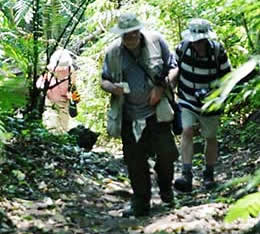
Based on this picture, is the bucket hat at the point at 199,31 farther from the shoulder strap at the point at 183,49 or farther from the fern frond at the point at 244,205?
the fern frond at the point at 244,205

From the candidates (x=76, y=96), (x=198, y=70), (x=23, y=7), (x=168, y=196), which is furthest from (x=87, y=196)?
(x=76, y=96)

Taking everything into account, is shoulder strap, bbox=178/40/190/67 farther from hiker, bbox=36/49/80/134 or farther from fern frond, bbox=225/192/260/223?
fern frond, bbox=225/192/260/223

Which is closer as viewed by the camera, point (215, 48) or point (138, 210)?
point (138, 210)

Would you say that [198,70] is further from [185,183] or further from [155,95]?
[185,183]

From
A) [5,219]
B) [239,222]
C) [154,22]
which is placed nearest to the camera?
[239,222]

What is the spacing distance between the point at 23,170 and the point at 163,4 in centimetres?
467

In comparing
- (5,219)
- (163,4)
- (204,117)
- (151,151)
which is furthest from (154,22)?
(5,219)

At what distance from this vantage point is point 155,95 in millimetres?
5266

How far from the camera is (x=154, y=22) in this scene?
1079 cm

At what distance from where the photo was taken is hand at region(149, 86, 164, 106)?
17.3 ft

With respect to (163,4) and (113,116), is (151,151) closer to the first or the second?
(113,116)

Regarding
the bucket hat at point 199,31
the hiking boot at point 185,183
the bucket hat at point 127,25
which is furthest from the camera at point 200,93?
the bucket hat at point 127,25

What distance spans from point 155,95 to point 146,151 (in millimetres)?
524

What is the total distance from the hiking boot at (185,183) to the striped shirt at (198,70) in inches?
25.7
